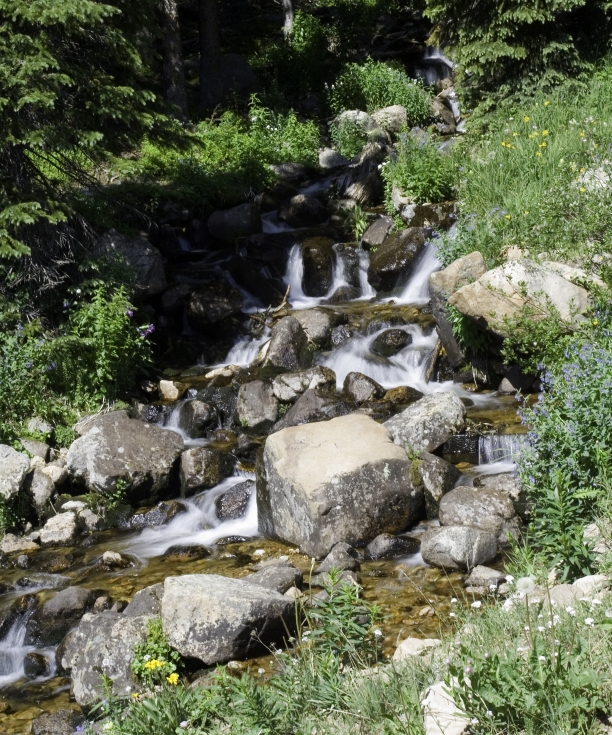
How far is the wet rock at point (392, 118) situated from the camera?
16.6 metres

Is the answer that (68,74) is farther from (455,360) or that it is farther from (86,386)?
(455,360)

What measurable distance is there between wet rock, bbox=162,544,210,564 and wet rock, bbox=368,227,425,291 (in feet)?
17.8

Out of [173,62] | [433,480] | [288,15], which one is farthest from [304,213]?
[288,15]

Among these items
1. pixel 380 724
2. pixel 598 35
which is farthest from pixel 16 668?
pixel 598 35

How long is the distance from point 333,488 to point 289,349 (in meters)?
3.93

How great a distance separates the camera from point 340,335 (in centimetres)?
1102

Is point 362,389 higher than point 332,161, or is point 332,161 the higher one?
point 332,161

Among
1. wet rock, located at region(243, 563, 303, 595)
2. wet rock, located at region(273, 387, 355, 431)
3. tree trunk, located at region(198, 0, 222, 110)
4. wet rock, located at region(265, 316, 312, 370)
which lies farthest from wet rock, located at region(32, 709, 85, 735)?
tree trunk, located at region(198, 0, 222, 110)

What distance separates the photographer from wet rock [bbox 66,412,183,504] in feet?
28.7

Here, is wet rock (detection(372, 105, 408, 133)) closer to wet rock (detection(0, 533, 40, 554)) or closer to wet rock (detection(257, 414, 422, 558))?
wet rock (detection(257, 414, 422, 558))

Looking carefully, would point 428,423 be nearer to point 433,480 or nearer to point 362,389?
point 433,480

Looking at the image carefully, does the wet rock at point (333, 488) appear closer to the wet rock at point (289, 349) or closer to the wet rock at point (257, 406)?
the wet rock at point (257, 406)

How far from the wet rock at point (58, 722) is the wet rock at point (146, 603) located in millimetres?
769

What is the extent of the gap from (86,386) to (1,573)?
111 inches
